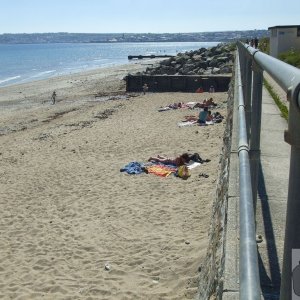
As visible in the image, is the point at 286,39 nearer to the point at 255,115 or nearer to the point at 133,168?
the point at 133,168

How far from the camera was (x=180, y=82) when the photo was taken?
94.8 ft

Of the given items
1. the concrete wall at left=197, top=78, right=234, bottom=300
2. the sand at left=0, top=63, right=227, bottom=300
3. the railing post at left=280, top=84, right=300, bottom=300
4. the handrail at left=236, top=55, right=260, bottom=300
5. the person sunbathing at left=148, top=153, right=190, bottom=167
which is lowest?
the sand at left=0, top=63, right=227, bottom=300

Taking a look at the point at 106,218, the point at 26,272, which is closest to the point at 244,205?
the point at 26,272

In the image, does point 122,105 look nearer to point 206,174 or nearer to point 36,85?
point 206,174

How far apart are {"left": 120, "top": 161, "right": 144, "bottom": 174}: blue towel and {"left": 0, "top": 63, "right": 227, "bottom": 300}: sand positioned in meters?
0.19

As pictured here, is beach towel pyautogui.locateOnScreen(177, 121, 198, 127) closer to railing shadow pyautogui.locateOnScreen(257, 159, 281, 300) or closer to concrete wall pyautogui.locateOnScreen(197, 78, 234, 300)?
concrete wall pyautogui.locateOnScreen(197, 78, 234, 300)

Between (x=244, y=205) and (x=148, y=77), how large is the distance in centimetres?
2936

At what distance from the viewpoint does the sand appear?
6.11 metres

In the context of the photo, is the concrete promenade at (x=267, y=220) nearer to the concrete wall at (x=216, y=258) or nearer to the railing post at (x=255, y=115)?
the concrete wall at (x=216, y=258)

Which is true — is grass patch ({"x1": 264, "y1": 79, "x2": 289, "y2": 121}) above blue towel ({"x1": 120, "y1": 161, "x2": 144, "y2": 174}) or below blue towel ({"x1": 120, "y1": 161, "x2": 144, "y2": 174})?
above

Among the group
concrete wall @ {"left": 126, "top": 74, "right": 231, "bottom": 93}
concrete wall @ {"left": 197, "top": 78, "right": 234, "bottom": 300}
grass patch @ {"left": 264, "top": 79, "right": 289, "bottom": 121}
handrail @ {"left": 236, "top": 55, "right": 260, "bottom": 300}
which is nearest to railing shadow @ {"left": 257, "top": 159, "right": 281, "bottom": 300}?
concrete wall @ {"left": 197, "top": 78, "right": 234, "bottom": 300}

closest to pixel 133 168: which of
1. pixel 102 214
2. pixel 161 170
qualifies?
pixel 161 170

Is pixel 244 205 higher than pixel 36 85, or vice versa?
pixel 244 205

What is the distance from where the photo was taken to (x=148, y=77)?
99.6 feet
